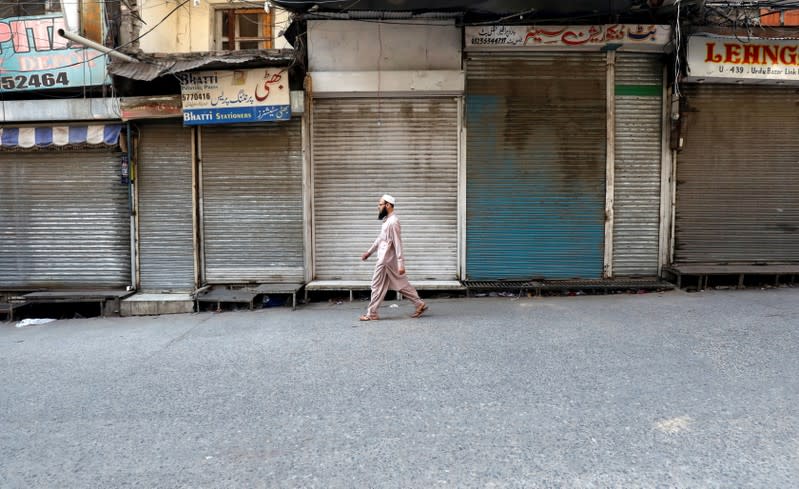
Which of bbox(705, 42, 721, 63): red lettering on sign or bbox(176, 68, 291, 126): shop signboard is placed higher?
bbox(705, 42, 721, 63): red lettering on sign

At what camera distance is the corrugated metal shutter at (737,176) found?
9828 millimetres

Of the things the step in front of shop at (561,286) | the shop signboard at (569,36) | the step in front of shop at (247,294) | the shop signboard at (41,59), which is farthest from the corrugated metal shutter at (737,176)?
the shop signboard at (41,59)

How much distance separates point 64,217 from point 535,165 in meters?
8.74

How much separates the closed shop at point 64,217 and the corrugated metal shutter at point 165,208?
0.41 metres

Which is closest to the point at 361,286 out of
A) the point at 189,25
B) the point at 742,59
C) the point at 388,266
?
the point at 388,266

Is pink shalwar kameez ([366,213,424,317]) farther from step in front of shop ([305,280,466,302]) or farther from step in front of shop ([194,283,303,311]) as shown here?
step in front of shop ([194,283,303,311])

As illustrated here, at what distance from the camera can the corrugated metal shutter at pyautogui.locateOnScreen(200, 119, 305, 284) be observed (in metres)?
9.80

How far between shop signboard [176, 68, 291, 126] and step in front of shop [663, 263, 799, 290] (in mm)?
7328

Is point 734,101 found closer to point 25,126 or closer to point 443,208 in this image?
point 443,208

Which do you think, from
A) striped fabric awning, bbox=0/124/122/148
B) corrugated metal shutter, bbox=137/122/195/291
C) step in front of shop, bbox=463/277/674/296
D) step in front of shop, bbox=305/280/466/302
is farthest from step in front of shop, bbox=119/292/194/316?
step in front of shop, bbox=463/277/674/296

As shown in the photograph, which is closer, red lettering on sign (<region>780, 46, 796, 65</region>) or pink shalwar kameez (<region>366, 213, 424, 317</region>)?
pink shalwar kameez (<region>366, 213, 424, 317</region>)

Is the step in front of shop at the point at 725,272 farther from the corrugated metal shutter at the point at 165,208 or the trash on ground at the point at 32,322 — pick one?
the trash on ground at the point at 32,322

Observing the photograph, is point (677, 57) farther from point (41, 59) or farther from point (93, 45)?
point (41, 59)

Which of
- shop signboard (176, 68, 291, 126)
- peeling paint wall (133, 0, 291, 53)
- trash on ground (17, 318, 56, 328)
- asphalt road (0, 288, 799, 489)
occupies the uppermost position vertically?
peeling paint wall (133, 0, 291, 53)
